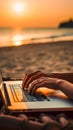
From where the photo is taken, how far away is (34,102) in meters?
1.80

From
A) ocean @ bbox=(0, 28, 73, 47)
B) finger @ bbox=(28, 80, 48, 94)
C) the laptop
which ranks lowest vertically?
ocean @ bbox=(0, 28, 73, 47)

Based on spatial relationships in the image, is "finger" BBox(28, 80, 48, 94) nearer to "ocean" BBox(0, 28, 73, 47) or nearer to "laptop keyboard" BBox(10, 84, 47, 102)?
"laptop keyboard" BBox(10, 84, 47, 102)

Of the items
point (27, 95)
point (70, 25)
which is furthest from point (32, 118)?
point (70, 25)

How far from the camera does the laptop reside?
1.68 metres

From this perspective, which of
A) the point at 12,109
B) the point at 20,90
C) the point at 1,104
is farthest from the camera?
the point at 20,90

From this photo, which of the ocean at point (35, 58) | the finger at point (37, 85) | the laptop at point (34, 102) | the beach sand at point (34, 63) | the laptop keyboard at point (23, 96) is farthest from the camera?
the ocean at point (35, 58)

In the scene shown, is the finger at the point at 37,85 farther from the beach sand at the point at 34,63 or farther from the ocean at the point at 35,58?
the beach sand at the point at 34,63

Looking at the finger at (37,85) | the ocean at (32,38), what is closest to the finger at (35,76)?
the finger at (37,85)

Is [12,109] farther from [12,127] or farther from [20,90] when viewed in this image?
[20,90]

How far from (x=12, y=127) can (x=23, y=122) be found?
0.04m

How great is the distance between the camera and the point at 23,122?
1.37m

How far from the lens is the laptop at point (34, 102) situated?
1.68 m

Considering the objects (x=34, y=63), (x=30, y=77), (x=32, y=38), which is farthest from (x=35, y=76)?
(x=32, y=38)

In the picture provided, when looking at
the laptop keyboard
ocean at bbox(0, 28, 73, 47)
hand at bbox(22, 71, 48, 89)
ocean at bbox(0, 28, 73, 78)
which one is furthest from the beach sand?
ocean at bbox(0, 28, 73, 47)
